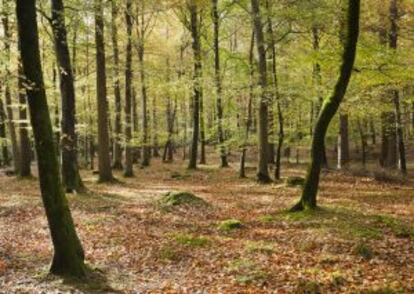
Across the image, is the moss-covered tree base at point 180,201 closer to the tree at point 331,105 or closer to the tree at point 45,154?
the tree at point 331,105

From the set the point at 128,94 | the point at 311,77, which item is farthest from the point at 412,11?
the point at 128,94

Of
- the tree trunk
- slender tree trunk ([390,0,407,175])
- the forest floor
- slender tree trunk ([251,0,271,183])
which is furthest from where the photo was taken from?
the tree trunk

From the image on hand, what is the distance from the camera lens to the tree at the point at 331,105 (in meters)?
11.3

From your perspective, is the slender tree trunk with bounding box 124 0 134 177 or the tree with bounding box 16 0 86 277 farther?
the slender tree trunk with bounding box 124 0 134 177

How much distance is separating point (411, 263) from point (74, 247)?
6.31 metres

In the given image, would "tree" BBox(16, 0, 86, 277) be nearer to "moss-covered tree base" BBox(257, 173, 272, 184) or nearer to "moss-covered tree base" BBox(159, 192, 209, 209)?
"moss-covered tree base" BBox(159, 192, 209, 209)

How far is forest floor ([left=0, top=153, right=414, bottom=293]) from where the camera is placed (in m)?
8.49

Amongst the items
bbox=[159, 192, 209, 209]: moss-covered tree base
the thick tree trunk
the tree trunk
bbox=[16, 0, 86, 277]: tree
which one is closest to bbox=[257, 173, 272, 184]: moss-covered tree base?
bbox=[159, 192, 209, 209]: moss-covered tree base

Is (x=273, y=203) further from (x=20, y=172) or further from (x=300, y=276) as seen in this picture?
(x=20, y=172)

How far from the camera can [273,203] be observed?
16.1 meters

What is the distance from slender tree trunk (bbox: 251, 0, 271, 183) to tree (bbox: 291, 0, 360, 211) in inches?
302

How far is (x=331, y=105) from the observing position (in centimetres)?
1252

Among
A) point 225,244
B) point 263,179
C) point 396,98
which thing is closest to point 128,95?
point 263,179

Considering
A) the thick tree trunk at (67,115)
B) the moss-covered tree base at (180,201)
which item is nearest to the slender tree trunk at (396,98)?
the moss-covered tree base at (180,201)
